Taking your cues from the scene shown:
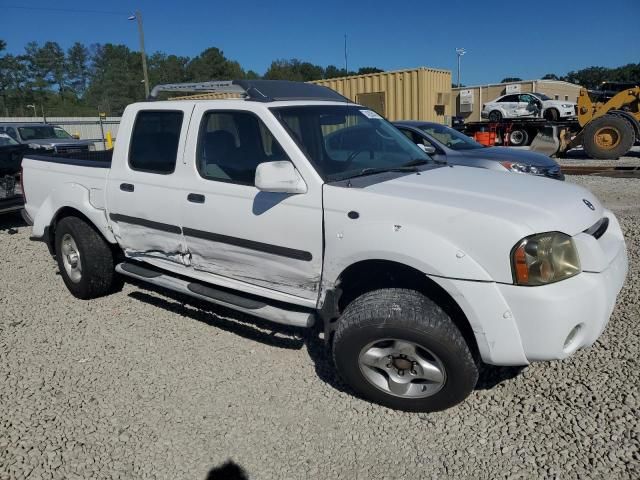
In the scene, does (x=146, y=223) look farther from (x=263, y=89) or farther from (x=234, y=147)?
(x=263, y=89)

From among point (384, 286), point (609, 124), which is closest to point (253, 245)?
point (384, 286)

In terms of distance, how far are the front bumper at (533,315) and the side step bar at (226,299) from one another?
1.06 m

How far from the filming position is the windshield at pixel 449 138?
28.7 feet

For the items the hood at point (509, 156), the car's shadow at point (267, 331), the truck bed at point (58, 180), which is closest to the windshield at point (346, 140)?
the car's shadow at point (267, 331)

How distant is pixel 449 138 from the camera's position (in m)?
9.05

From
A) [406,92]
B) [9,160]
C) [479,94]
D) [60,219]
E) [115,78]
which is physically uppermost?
[115,78]

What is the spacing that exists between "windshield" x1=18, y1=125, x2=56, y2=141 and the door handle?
44.8ft

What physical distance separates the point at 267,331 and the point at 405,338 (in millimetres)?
1667

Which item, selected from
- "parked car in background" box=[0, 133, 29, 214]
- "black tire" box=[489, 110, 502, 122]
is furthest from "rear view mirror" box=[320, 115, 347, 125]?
"black tire" box=[489, 110, 502, 122]

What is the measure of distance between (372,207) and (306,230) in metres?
0.48

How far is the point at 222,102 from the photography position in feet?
12.4

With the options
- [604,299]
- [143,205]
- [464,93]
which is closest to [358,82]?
[464,93]

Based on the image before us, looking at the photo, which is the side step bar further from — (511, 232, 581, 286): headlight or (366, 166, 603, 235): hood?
(511, 232, 581, 286): headlight

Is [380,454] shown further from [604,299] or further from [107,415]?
[107,415]
